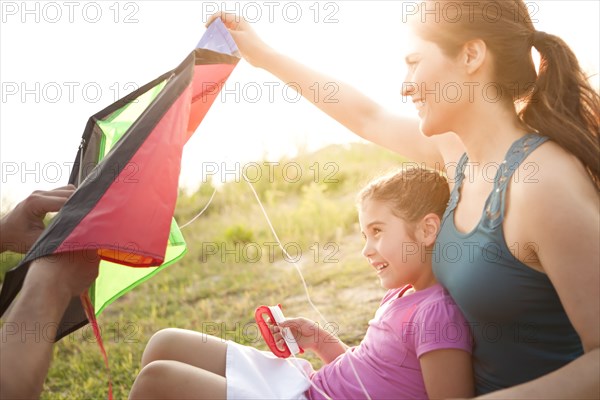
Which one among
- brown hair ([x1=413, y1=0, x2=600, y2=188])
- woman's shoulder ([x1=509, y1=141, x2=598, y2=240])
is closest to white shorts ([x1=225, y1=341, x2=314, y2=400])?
woman's shoulder ([x1=509, y1=141, x2=598, y2=240])

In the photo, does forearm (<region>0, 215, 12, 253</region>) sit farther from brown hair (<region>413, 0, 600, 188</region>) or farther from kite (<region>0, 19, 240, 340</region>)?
brown hair (<region>413, 0, 600, 188</region>)

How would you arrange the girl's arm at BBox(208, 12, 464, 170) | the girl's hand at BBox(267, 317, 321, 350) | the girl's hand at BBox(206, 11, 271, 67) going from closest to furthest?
the girl's hand at BBox(267, 317, 321, 350)
the girl's arm at BBox(208, 12, 464, 170)
the girl's hand at BBox(206, 11, 271, 67)

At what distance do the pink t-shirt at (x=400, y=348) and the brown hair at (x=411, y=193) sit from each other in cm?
23

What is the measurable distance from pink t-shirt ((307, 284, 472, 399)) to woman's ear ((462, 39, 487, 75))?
0.57 meters

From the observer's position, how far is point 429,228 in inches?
81.2

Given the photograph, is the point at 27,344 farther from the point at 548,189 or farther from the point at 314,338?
the point at 548,189

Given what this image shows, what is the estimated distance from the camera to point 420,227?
2066 millimetres

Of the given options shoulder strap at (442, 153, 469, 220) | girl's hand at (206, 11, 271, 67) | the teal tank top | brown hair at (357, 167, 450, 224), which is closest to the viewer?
the teal tank top

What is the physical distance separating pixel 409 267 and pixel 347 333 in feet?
4.36

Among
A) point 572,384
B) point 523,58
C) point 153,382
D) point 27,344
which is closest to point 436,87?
point 523,58

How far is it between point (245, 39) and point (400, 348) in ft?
3.83

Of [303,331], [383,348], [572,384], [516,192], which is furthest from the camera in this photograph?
[303,331]

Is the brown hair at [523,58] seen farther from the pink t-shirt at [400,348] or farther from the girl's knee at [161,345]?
the girl's knee at [161,345]

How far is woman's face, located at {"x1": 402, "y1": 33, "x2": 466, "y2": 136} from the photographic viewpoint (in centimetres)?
188
